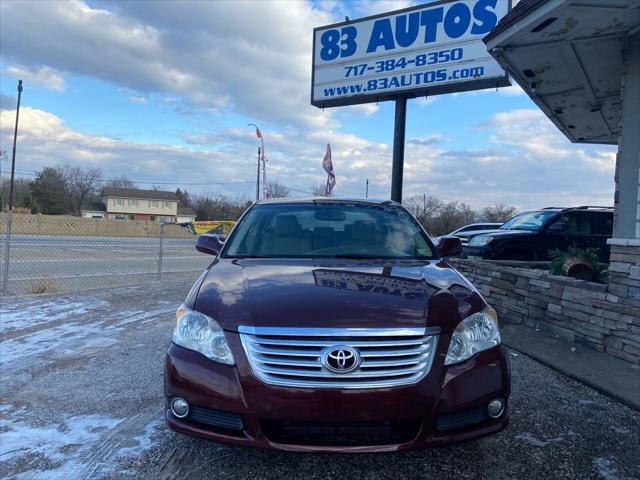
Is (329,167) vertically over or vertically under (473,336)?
over

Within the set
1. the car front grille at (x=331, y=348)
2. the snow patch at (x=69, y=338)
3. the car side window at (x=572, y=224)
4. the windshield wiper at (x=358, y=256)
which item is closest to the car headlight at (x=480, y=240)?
the car side window at (x=572, y=224)

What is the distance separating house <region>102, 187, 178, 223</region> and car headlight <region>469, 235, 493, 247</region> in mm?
77392

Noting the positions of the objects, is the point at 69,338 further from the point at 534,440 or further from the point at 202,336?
the point at 534,440

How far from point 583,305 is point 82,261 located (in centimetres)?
1434

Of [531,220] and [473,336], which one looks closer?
[473,336]

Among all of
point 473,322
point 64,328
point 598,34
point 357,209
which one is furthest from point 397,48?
point 473,322

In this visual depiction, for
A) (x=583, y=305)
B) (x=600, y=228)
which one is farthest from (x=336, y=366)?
(x=600, y=228)

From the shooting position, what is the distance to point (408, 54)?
10672 millimetres

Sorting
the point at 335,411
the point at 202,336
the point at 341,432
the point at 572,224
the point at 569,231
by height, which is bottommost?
the point at 341,432

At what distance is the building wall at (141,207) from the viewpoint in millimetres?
81562

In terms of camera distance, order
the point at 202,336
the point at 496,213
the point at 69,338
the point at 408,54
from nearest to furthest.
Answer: the point at 202,336, the point at 69,338, the point at 408,54, the point at 496,213

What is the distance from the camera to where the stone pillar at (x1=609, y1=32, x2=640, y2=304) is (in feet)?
15.2

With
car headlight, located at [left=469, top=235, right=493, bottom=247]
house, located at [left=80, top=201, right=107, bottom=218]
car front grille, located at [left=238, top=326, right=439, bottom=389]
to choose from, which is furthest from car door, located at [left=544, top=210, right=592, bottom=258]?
house, located at [left=80, top=201, right=107, bottom=218]

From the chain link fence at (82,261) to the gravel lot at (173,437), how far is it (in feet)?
15.6
